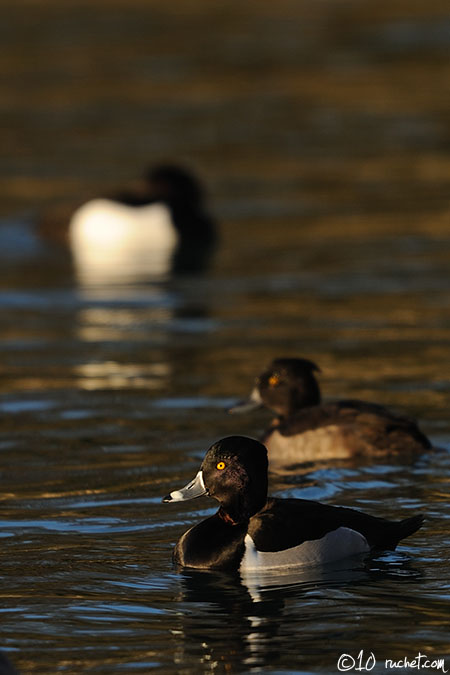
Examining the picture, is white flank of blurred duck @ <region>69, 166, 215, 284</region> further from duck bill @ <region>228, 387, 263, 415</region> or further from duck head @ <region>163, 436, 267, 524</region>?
duck head @ <region>163, 436, 267, 524</region>

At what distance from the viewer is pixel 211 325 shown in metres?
13.8

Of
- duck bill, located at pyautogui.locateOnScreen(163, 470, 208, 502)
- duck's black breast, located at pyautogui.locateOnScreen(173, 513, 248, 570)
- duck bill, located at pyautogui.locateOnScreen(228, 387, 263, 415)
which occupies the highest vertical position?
duck bill, located at pyautogui.locateOnScreen(228, 387, 263, 415)

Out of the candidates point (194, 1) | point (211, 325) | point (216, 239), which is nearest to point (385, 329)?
point (211, 325)

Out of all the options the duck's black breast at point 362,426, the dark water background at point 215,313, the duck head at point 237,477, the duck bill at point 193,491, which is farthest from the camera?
the duck's black breast at point 362,426

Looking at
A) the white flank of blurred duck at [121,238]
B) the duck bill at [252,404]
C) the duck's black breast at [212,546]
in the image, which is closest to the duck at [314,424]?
the duck bill at [252,404]

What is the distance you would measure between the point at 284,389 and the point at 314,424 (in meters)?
0.62

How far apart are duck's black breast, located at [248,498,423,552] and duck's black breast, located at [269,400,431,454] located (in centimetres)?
195

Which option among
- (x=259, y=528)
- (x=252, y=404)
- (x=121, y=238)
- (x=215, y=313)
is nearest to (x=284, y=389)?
(x=252, y=404)

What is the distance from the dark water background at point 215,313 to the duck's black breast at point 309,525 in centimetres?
14

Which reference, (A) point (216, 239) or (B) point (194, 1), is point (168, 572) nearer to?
(A) point (216, 239)

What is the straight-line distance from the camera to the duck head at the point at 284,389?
1045cm

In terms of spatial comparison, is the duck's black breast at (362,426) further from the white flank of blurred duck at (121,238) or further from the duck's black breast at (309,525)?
the white flank of blurred duck at (121,238)

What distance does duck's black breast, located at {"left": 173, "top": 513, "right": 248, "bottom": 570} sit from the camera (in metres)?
7.42

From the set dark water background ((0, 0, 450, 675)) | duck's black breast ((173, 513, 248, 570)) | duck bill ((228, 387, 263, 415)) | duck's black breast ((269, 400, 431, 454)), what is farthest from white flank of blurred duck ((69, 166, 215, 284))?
duck's black breast ((173, 513, 248, 570))
